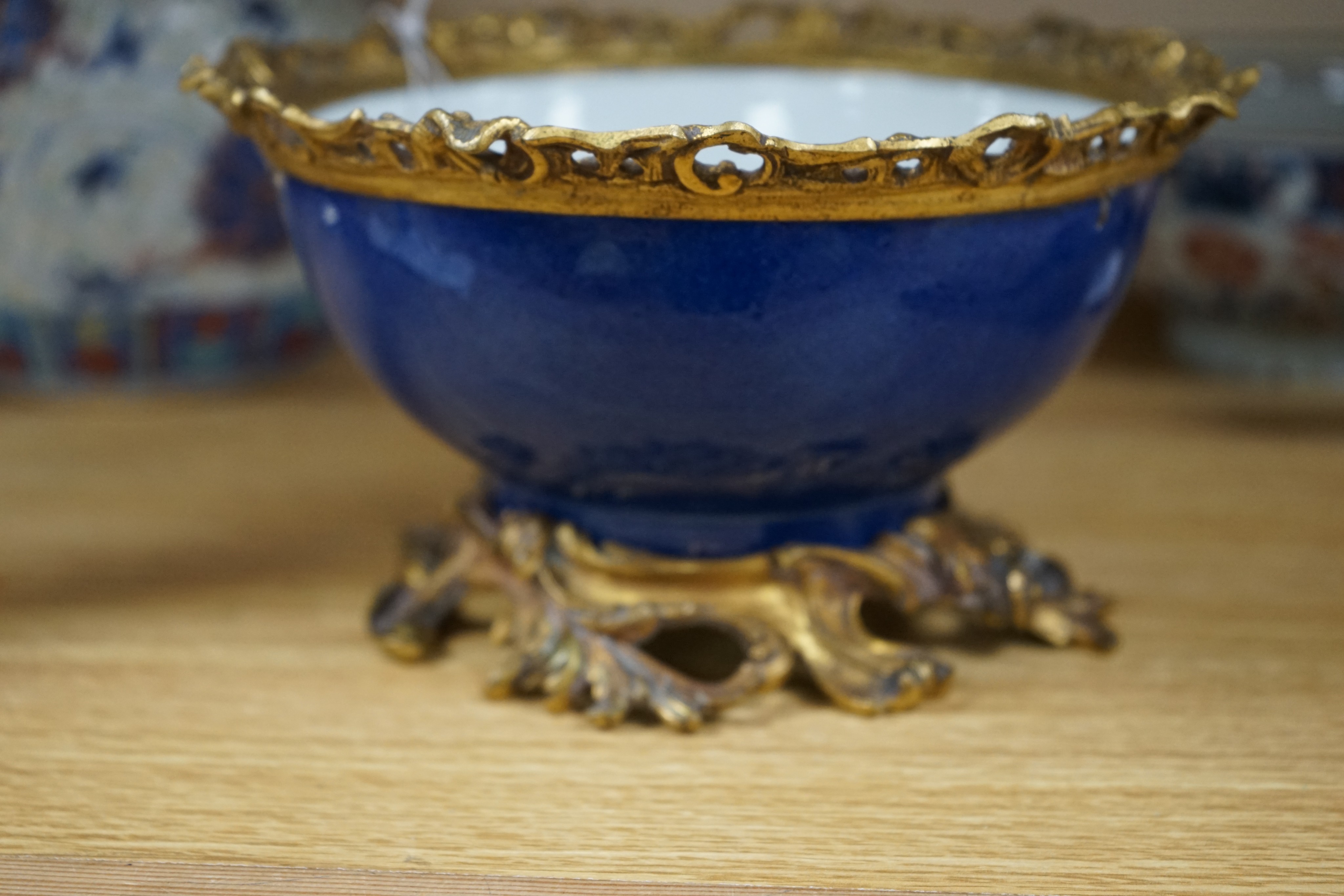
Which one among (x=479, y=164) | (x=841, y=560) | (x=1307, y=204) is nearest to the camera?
(x=479, y=164)

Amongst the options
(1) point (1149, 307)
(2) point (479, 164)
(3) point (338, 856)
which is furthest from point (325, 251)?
(1) point (1149, 307)

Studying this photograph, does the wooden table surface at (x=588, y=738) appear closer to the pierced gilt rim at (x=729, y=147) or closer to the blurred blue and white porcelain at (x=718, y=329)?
the blurred blue and white porcelain at (x=718, y=329)

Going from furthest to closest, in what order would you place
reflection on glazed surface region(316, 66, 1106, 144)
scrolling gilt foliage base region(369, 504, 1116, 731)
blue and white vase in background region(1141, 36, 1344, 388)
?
blue and white vase in background region(1141, 36, 1344, 388) < reflection on glazed surface region(316, 66, 1106, 144) < scrolling gilt foliage base region(369, 504, 1116, 731)

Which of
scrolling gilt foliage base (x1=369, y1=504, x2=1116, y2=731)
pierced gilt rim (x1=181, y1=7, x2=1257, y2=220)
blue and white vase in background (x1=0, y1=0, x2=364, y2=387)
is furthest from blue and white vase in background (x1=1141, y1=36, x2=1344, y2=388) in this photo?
blue and white vase in background (x1=0, y1=0, x2=364, y2=387)

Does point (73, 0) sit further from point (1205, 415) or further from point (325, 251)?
point (1205, 415)

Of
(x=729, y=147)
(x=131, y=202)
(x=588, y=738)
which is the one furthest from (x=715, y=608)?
(x=131, y=202)

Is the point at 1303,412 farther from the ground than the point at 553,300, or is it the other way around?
the point at 553,300

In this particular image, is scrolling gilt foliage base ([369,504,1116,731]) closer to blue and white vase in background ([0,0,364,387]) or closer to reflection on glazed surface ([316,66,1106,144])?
reflection on glazed surface ([316,66,1106,144])
